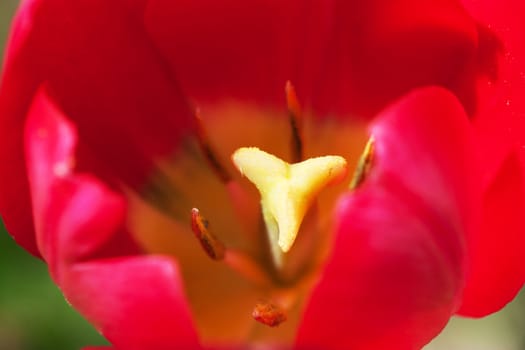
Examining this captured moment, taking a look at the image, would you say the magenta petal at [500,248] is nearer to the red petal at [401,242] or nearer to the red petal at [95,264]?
the red petal at [401,242]

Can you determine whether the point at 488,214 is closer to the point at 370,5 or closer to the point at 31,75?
the point at 370,5

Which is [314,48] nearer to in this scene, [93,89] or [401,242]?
[93,89]

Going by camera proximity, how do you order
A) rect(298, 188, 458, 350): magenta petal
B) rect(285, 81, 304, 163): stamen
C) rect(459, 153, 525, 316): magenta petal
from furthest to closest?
rect(285, 81, 304, 163): stamen, rect(459, 153, 525, 316): magenta petal, rect(298, 188, 458, 350): magenta petal

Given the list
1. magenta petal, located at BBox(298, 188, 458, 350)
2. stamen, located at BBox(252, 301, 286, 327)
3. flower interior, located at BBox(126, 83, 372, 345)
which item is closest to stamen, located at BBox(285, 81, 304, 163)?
flower interior, located at BBox(126, 83, 372, 345)

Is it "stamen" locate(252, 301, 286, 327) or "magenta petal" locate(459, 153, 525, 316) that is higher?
"magenta petal" locate(459, 153, 525, 316)

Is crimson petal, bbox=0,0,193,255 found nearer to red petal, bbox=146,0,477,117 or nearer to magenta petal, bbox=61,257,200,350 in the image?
red petal, bbox=146,0,477,117

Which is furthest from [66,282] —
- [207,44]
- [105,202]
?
[207,44]
